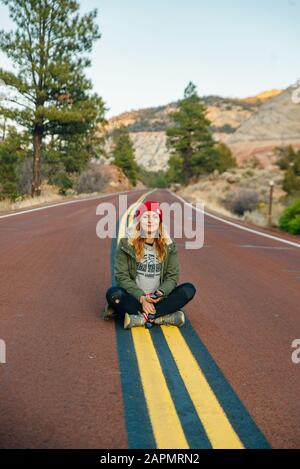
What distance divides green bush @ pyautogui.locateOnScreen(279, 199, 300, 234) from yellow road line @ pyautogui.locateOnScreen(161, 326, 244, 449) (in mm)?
14163

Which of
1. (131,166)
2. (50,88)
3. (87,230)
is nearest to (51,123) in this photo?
(50,88)

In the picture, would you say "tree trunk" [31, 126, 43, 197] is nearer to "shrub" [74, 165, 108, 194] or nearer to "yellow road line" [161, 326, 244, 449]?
"shrub" [74, 165, 108, 194]

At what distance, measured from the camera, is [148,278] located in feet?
18.8

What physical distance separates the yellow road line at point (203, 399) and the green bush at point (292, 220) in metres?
14.2

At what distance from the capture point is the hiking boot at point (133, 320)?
5.38 metres

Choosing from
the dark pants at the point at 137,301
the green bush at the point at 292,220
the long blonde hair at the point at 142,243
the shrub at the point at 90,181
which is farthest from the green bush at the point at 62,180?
the dark pants at the point at 137,301

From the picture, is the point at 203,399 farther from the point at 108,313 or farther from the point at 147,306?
the point at 108,313

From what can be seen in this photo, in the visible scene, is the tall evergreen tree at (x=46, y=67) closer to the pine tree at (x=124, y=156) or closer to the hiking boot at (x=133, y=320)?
the hiking boot at (x=133, y=320)

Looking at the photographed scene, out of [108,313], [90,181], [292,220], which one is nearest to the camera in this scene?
[108,313]

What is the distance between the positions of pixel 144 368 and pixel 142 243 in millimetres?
1604
